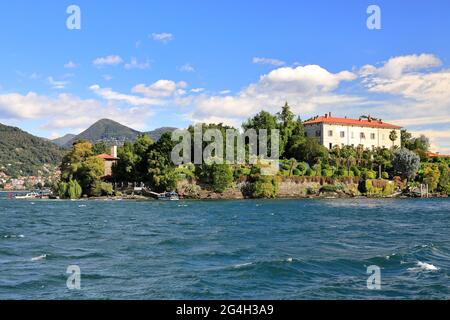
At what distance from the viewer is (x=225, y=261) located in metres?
22.2

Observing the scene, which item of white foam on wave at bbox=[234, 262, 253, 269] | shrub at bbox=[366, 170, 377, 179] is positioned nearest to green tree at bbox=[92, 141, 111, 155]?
shrub at bbox=[366, 170, 377, 179]

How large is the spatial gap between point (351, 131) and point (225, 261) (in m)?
95.7

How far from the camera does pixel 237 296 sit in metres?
16.0

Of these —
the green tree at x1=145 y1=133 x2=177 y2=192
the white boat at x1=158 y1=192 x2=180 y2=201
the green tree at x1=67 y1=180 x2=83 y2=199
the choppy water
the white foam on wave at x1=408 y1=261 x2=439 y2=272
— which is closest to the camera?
the choppy water

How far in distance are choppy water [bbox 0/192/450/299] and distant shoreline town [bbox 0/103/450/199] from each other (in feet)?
171

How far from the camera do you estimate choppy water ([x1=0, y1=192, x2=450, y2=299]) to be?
1667 cm

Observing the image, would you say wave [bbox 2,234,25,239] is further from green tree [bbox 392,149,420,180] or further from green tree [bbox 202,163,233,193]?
green tree [bbox 392,149,420,180]

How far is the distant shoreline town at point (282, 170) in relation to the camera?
89.2 m

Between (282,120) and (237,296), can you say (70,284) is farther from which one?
(282,120)

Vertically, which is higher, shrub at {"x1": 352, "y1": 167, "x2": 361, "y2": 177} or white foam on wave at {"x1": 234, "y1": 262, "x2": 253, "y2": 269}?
shrub at {"x1": 352, "y1": 167, "x2": 361, "y2": 177}

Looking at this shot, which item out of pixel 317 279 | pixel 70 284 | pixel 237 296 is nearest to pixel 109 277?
pixel 70 284

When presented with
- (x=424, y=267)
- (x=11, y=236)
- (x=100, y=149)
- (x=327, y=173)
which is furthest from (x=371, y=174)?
(x=424, y=267)

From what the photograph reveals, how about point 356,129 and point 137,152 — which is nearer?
point 137,152
